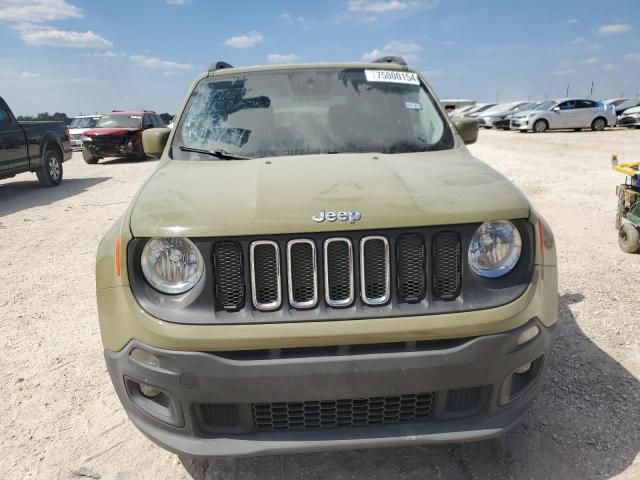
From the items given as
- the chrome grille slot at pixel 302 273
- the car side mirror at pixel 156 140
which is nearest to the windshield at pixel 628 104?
the car side mirror at pixel 156 140

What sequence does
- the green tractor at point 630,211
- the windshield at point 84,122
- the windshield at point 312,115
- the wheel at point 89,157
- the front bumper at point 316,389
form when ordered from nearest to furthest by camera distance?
1. the front bumper at point 316,389
2. the windshield at point 312,115
3. the green tractor at point 630,211
4. the wheel at point 89,157
5. the windshield at point 84,122

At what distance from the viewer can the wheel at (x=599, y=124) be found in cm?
2689

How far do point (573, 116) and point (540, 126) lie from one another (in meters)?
1.56

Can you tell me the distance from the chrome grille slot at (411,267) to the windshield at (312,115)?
1169 millimetres

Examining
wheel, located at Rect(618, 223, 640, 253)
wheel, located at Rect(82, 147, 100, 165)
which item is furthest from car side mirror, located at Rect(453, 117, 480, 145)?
wheel, located at Rect(82, 147, 100, 165)

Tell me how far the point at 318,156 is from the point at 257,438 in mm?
1525

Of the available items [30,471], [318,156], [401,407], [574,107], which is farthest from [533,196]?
[574,107]

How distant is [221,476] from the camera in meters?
2.59

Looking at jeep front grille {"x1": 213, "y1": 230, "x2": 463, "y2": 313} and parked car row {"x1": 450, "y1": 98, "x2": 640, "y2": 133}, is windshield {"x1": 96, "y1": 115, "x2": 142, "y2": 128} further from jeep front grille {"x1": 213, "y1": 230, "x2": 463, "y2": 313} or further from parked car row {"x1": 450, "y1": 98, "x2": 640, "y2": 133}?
jeep front grille {"x1": 213, "y1": 230, "x2": 463, "y2": 313}

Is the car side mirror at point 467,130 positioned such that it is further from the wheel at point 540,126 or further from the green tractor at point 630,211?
the wheel at point 540,126

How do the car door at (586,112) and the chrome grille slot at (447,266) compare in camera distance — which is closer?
the chrome grille slot at (447,266)

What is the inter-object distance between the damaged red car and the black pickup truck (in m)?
4.80

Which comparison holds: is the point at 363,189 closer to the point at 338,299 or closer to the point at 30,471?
the point at 338,299

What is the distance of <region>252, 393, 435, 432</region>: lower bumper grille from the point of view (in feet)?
7.00
